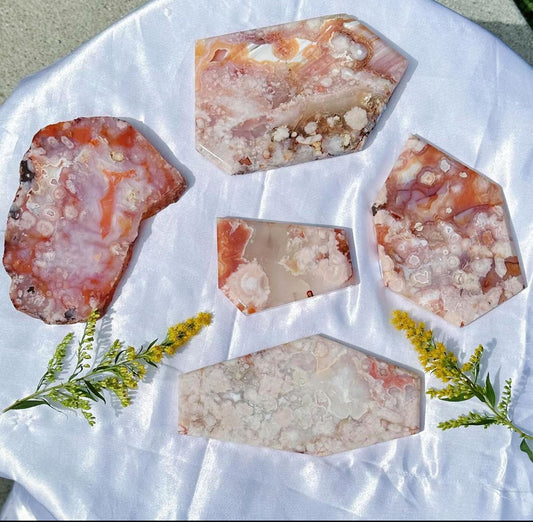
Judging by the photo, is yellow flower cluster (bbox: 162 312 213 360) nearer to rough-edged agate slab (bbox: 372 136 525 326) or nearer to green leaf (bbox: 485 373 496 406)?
rough-edged agate slab (bbox: 372 136 525 326)

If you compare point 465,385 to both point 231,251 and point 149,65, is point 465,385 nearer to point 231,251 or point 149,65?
point 231,251

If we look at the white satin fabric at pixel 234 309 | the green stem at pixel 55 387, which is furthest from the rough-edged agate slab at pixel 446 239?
the green stem at pixel 55 387

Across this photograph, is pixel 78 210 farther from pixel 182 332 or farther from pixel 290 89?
pixel 290 89

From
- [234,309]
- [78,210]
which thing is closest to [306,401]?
[234,309]

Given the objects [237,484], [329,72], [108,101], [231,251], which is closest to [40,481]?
[237,484]

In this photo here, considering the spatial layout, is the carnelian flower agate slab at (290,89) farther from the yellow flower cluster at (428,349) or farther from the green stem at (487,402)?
the green stem at (487,402)
